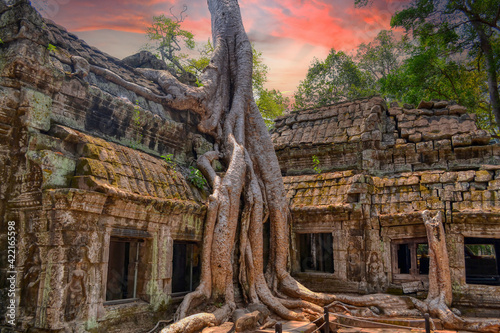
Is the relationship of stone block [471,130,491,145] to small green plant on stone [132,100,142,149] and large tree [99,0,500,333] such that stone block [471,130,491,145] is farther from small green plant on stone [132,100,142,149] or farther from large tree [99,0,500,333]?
small green plant on stone [132,100,142,149]

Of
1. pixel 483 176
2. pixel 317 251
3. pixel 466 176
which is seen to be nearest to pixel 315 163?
pixel 317 251

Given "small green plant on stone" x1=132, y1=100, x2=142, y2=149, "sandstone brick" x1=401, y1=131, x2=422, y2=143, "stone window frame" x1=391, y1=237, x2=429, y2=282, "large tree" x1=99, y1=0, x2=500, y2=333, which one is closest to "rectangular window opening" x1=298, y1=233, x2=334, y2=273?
"large tree" x1=99, y1=0, x2=500, y2=333

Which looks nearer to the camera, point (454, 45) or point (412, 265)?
point (412, 265)

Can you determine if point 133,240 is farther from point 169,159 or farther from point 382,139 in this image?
point 382,139

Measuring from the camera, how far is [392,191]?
29.8 feet

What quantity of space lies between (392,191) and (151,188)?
5381 mm

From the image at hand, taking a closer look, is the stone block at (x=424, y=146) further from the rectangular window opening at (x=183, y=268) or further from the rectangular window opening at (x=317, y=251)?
the rectangular window opening at (x=183, y=268)

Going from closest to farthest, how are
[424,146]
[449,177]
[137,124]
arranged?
[137,124], [449,177], [424,146]

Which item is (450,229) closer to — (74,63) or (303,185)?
(303,185)

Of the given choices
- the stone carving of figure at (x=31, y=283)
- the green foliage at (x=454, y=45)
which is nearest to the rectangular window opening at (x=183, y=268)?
the stone carving of figure at (x=31, y=283)

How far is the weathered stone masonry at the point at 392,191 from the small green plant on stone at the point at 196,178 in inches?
111

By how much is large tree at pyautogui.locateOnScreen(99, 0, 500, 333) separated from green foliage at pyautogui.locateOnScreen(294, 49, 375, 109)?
10.0 m

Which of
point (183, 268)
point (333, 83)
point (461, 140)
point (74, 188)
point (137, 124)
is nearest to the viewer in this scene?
point (74, 188)

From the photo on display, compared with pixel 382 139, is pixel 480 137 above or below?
below
